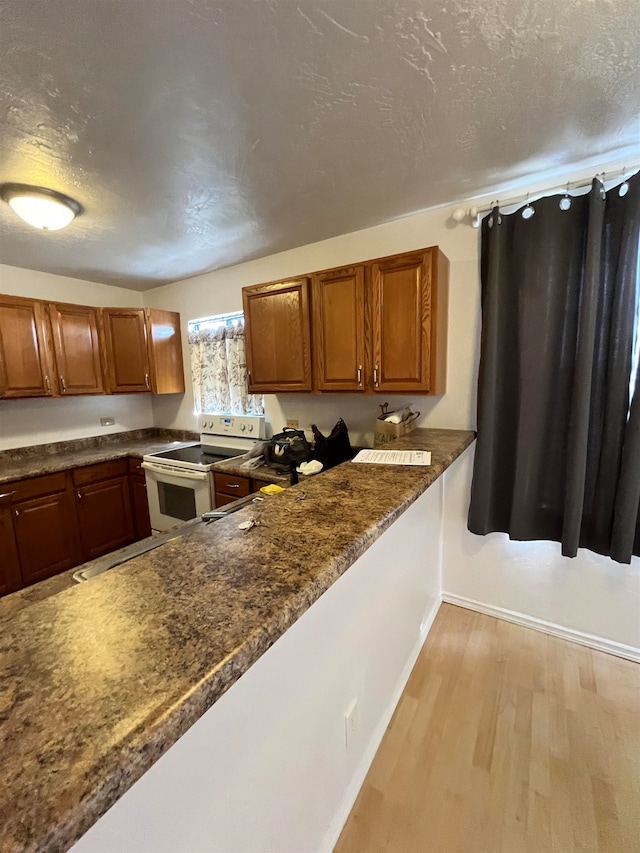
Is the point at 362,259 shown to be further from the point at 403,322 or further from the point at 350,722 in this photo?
the point at 350,722

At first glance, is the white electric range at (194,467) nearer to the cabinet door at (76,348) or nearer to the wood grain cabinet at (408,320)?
the cabinet door at (76,348)

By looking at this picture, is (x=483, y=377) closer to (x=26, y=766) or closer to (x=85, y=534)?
(x=26, y=766)

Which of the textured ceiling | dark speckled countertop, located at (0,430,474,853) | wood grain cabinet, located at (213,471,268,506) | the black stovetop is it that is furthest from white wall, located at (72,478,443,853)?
the black stovetop

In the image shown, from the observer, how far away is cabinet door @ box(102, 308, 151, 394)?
3061 mm

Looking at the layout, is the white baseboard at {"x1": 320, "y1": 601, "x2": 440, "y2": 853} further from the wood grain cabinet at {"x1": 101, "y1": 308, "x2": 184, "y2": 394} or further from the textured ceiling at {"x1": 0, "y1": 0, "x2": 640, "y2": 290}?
the wood grain cabinet at {"x1": 101, "y1": 308, "x2": 184, "y2": 394}

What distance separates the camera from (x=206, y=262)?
9.26 feet

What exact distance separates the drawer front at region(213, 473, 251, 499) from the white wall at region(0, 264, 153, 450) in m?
1.74

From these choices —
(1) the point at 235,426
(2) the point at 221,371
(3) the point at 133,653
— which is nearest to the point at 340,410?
(1) the point at 235,426

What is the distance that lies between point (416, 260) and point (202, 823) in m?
2.12

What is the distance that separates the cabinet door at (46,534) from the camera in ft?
8.02

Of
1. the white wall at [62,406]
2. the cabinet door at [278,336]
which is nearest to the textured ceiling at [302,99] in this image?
the cabinet door at [278,336]

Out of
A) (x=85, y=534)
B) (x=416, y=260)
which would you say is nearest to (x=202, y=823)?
(x=416, y=260)

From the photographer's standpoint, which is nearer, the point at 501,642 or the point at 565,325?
the point at 565,325

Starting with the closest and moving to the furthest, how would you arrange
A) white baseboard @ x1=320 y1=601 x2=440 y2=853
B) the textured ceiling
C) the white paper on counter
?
the textured ceiling
white baseboard @ x1=320 y1=601 x2=440 y2=853
the white paper on counter
